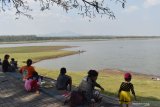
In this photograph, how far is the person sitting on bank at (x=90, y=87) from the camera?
11.4m

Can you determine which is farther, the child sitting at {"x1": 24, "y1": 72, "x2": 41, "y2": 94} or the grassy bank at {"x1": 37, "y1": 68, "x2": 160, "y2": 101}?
the grassy bank at {"x1": 37, "y1": 68, "x2": 160, "y2": 101}

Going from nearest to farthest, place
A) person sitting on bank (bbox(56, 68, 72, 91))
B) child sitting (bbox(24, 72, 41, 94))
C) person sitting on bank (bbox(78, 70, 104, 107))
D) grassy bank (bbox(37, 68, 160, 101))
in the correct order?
person sitting on bank (bbox(78, 70, 104, 107))
person sitting on bank (bbox(56, 68, 72, 91))
child sitting (bbox(24, 72, 41, 94))
grassy bank (bbox(37, 68, 160, 101))

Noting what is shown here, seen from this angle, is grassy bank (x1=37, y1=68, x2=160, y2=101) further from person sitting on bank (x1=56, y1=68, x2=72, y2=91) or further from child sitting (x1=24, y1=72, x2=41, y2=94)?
person sitting on bank (x1=56, y1=68, x2=72, y2=91)

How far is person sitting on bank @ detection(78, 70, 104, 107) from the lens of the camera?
11.4 m

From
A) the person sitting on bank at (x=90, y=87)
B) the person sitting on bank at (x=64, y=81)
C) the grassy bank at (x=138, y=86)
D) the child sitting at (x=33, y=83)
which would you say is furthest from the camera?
the grassy bank at (x=138, y=86)

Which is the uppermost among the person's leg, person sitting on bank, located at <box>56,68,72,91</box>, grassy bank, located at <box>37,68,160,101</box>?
person sitting on bank, located at <box>56,68,72,91</box>

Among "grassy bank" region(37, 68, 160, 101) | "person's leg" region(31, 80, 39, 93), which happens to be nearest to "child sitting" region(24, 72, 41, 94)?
"person's leg" region(31, 80, 39, 93)

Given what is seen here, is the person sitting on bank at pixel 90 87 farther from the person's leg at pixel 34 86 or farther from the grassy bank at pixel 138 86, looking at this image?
the grassy bank at pixel 138 86

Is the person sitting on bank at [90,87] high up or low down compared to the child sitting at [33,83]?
up

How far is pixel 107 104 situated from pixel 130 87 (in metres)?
1.61

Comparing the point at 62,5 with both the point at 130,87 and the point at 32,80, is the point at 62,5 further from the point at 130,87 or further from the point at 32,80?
the point at 130,87

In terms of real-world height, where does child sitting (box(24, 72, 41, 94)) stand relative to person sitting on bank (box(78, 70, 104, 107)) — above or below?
below

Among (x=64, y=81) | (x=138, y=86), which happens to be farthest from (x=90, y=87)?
(x=138, y=86)

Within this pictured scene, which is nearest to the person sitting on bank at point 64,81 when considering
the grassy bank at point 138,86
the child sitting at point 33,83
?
the child sitting at point 33,83
